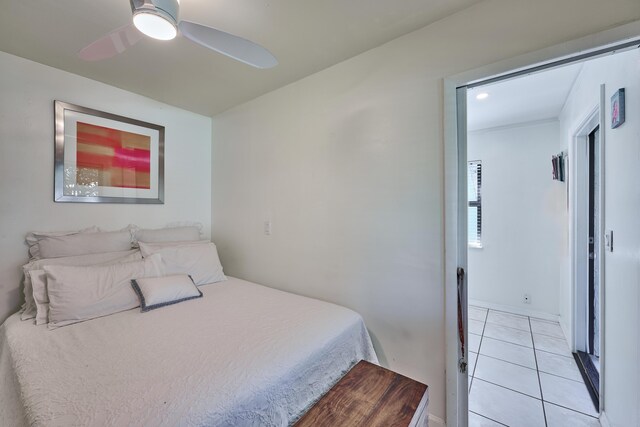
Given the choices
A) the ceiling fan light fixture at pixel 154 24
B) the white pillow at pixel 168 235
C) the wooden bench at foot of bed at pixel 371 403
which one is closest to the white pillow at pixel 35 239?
the white pillow at pixel 168 235

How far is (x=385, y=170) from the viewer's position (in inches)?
64.8

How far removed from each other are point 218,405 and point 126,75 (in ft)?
7.80

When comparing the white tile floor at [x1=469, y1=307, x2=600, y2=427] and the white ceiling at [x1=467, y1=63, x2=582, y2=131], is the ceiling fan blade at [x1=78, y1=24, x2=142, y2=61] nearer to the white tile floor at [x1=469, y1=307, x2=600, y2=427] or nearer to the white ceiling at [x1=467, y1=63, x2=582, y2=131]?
the white ceiling at [x1=467, y1=63, x2=582, y2=131]

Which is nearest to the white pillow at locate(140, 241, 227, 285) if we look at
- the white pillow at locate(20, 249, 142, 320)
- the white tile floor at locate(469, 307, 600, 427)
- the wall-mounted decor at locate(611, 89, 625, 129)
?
the white pillow at locate(20, 249, 142, 320)

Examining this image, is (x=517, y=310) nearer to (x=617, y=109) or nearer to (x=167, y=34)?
(x=617, y=109)

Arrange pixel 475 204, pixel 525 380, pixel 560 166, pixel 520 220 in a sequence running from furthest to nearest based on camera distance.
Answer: pixel 475 204, pixel 520 220, pixel 560 166, pixel 525 380

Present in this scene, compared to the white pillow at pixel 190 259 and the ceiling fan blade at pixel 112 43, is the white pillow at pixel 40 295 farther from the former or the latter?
the ceiling fan blade at pixel 112 43

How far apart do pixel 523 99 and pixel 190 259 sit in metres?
3.49

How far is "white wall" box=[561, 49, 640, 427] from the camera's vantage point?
1.18 metres

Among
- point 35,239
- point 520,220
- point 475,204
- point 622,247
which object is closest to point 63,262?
point 35,239

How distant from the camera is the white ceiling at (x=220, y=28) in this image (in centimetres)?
133


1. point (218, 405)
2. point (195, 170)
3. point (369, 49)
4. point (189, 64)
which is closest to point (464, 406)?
point (218, 405)

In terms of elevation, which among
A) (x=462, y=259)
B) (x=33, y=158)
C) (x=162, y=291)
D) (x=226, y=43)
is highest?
(x=226, y=43)

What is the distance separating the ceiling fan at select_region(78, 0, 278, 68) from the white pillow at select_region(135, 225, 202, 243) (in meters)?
1.40
